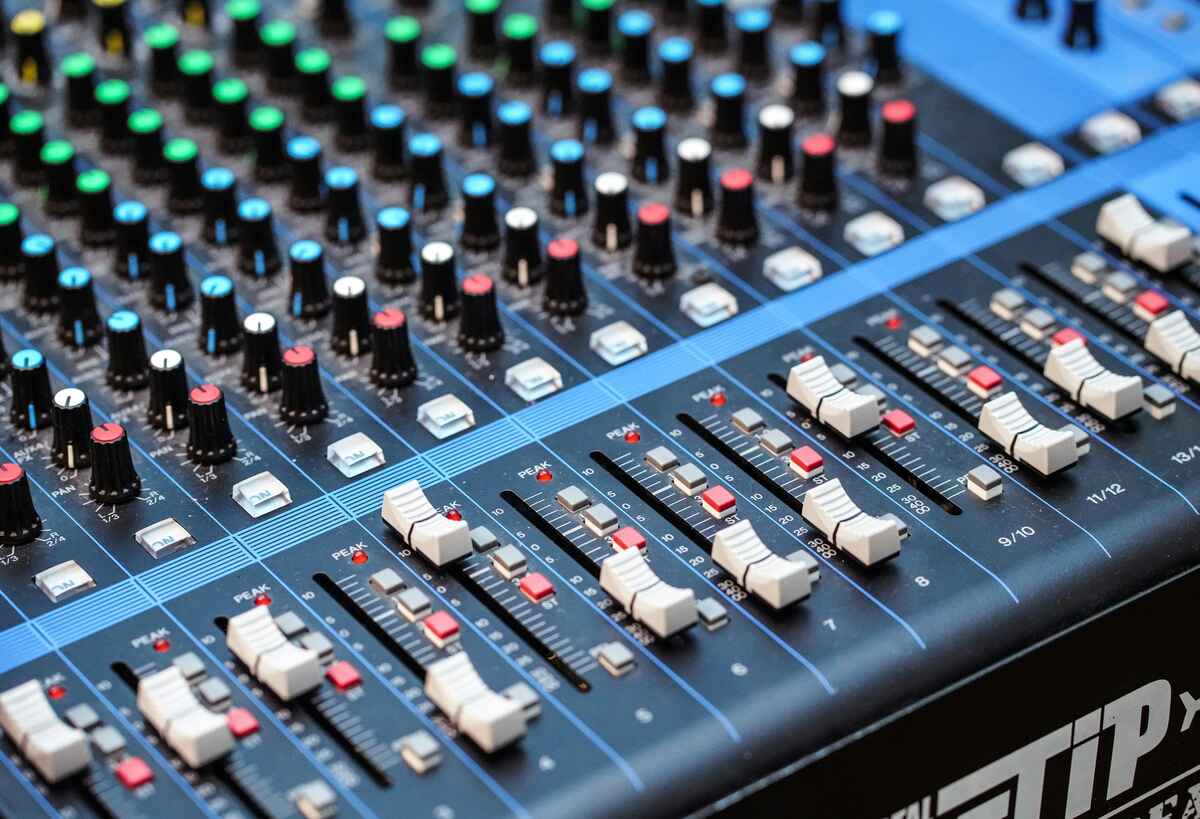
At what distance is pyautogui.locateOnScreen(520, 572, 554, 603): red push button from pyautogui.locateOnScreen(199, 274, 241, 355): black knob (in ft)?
3.65

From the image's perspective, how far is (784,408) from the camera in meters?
5.05

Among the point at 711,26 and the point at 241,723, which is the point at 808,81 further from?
the point at 241,723

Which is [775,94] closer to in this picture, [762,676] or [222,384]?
[222,384]

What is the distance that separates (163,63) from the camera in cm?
627

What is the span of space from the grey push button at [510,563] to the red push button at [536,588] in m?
0.04

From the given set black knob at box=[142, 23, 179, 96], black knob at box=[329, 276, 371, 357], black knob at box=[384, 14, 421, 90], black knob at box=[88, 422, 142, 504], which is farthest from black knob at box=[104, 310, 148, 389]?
black knob at box=[384, 14, 421, 90]

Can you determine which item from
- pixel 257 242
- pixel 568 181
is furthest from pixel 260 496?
pixel 568 181

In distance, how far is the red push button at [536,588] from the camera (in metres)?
4.51

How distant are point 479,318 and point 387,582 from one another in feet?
2.93

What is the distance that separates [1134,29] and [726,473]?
2443 millimetres

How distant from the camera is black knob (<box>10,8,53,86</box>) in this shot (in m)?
6.27

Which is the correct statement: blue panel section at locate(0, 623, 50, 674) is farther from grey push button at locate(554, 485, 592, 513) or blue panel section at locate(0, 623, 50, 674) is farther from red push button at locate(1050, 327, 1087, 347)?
red push button at locate(1050, 327, 1087, 347)

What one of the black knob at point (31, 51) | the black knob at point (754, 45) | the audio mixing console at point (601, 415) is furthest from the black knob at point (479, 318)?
the black knob at point (31, 51)

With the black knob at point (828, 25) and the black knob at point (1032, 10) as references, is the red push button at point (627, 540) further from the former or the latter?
the black knob at point (1032, 10)
